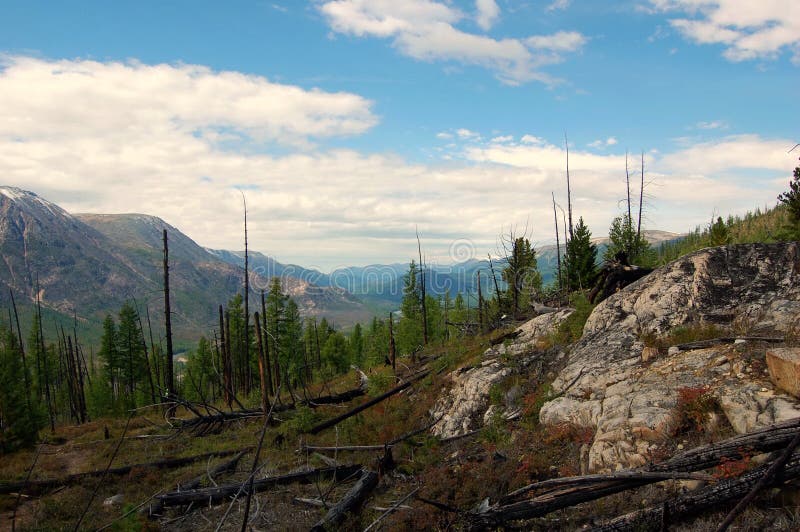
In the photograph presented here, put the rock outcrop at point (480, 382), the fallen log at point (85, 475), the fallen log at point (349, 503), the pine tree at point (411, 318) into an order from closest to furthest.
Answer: the fallen log at point (349, 503) < the rock outcrop at point (480, 382) < the fallen log at point (85, 475) < the pine tree at point (411, 318)

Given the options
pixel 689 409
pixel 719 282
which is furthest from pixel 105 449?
pixel 719 282

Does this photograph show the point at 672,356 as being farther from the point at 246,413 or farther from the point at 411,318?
the point at 411,318

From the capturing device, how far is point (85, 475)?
1439cm

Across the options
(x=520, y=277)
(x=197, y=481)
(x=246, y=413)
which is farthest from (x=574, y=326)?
(x=520, y=277)

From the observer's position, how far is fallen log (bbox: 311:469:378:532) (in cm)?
841

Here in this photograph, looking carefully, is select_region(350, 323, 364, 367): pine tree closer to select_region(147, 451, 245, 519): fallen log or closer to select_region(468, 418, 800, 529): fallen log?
select_region(147, 451, 245, 519): fallen log

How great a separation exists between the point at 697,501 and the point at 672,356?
14.4 ft

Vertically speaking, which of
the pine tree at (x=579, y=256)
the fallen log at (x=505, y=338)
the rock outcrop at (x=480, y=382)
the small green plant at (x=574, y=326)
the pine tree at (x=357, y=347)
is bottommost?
the pine tree at (x=357, y=347)

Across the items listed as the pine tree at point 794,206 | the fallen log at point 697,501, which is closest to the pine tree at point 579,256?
the pine tree at point 794,206

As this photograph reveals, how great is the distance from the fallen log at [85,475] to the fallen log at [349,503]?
23.1 feet

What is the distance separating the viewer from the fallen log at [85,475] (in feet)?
43.4

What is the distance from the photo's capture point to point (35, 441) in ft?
67.8

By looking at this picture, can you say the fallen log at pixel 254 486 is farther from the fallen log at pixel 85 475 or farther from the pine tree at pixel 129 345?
the pine tree at pixel 129 345

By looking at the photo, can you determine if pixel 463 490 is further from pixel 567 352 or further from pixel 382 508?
pixel 567 352
